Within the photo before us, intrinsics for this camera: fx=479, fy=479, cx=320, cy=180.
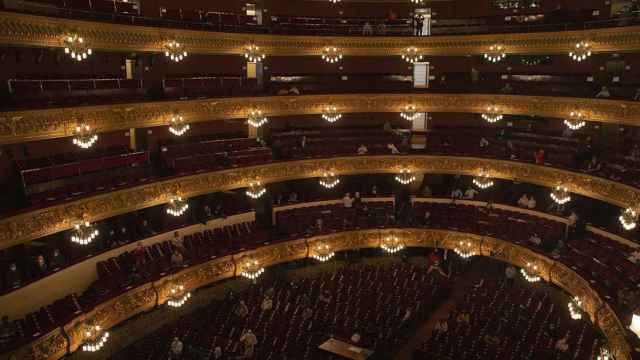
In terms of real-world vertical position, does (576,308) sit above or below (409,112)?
below

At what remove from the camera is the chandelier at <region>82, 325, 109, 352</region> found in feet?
51.3

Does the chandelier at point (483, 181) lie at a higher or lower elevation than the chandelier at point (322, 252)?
higher

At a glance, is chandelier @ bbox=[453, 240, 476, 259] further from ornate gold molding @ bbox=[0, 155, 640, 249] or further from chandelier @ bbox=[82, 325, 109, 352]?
chandelier @ bbox=[82, 325, 109, 352]

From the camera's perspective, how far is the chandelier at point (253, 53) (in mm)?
24219

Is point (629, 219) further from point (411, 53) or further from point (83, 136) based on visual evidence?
point (83, 136)

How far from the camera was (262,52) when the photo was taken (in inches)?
987

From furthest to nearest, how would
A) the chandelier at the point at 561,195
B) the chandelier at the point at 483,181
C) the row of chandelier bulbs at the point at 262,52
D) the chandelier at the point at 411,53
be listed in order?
the chandelier at the point at 411,53 → the chandelier at the point at 483,181 → the chandelier at the point at 561,195 → the row of chandelier bulbs at the point at 262,52

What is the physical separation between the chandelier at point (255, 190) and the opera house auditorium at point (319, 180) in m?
0.23

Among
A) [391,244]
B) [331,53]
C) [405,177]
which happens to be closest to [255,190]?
[391,244]

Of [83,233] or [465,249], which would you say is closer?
[83,233]

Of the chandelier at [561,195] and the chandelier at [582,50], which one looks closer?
the chandelier at [582,50]

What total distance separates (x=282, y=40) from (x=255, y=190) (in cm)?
824

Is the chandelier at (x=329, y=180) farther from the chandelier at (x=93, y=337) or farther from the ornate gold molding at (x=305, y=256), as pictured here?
the chandelier at (x=93, y=337)

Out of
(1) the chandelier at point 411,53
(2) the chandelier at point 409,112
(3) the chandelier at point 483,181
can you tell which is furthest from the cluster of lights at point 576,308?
(1) the chandelier at point 411,53
